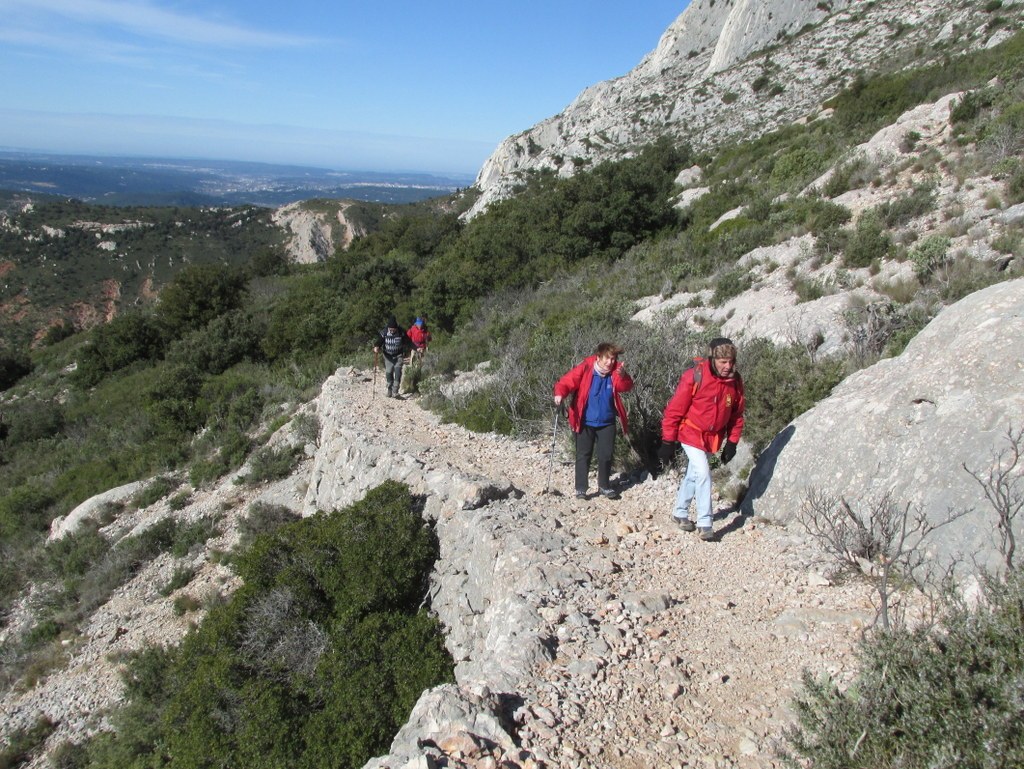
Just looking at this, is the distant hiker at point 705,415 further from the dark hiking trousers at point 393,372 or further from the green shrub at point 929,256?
the dark hiking trousers at point 393,372

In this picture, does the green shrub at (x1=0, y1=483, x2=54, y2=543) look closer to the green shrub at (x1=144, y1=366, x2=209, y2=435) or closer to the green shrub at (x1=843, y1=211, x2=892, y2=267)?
the green shrub at (x1=144, y1=366, x2=209, y2=435)

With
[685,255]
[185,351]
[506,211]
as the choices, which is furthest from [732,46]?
[185,351]

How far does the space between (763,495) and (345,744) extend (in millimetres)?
3980

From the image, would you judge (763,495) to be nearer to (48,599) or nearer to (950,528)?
(950,528)

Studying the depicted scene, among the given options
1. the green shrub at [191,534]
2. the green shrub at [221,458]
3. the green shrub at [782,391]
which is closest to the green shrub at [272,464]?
the green shrub at [221,458]

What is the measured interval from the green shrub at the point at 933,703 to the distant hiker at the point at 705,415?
2.19 m

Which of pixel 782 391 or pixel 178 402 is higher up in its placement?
pixel 782 391

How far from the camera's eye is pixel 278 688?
4758 mm

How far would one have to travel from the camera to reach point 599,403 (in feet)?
18.6

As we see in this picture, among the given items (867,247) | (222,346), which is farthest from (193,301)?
(867,247)

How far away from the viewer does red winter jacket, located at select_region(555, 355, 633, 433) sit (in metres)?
5.57

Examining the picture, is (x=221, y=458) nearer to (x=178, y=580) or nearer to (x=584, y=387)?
(x=178, y=580)

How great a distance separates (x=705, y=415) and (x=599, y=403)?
43.3 inches

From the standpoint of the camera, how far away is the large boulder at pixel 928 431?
387cm
